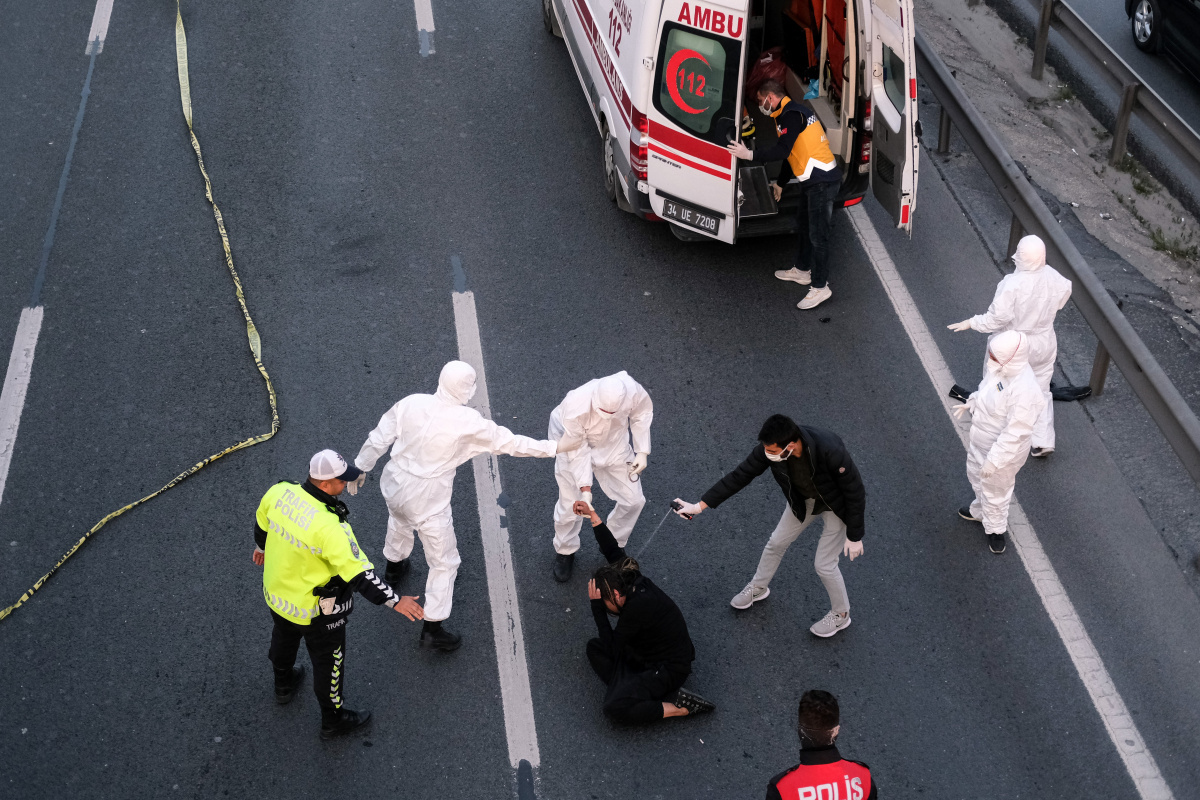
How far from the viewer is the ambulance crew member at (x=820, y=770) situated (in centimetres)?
498

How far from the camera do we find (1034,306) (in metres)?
7.68

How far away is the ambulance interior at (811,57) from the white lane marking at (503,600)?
3.13 metres

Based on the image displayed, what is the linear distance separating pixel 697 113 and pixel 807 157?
0.90m

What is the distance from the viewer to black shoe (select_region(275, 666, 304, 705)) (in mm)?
6641

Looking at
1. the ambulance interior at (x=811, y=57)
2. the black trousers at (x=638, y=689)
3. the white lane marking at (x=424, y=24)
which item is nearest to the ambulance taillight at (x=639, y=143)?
the ambulance interior at (x=811, y=57)

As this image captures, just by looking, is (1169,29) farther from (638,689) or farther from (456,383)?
(638,689)

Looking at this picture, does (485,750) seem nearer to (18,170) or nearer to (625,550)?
(625,550)

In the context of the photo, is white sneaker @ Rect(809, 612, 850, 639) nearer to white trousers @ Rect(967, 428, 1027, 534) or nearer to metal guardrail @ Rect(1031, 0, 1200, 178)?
white trousers @ Rect(967, 428, 1027, 534)

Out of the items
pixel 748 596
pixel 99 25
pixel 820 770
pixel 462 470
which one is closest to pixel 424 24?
pixel 99 25

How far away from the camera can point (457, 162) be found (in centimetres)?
1073

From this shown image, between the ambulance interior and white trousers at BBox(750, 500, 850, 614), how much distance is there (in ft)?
12.3

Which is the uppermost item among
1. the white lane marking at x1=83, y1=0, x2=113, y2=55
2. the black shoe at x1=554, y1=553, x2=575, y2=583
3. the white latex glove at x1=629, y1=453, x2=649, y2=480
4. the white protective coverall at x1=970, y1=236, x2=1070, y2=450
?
the white protective coverall at x1=970, y1=236, x2=1070, y2=450

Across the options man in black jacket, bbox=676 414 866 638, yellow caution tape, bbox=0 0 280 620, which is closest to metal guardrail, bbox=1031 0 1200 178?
man in black jacket, bbox=676 414 866 638

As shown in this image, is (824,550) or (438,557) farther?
(438,557)
